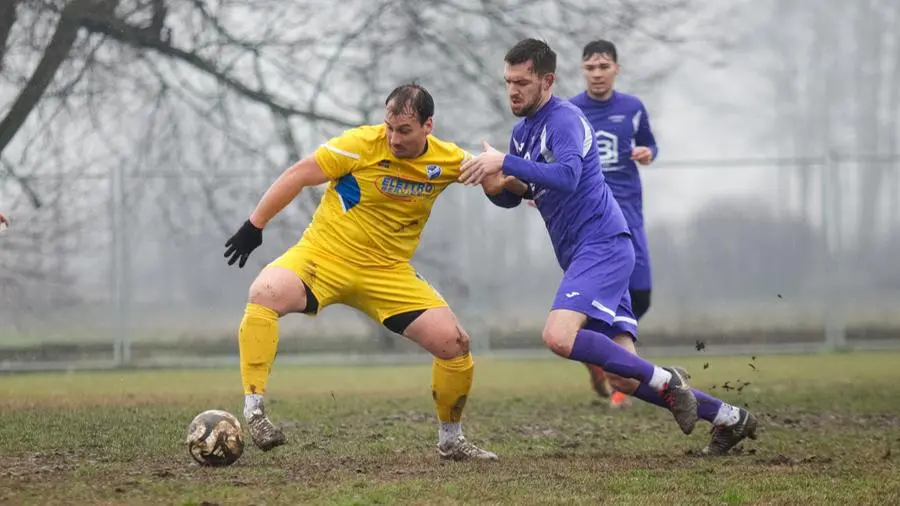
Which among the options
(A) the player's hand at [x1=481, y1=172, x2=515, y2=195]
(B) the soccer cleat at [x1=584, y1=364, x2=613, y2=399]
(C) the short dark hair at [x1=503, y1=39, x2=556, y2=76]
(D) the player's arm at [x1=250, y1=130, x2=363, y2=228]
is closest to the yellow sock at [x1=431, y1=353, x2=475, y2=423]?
(A) the player's hand at [x1=481, y1=172, x2=515, y2=195]

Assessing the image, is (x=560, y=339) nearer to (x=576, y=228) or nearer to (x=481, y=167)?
(x=576, y=228)

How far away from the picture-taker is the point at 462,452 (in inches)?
282

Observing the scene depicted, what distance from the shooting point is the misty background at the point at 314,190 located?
51.7ft

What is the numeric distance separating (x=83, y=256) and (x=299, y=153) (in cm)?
304

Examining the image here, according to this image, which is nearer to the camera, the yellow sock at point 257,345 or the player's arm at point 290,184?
the yellow sock at point 257,345

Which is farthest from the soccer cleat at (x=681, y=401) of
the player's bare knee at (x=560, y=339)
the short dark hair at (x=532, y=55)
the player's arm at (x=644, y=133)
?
the player's arm at (x=644, y=133)

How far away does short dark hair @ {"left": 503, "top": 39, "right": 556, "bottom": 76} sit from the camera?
696 centimetres

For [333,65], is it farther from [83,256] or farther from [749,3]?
[749,3]

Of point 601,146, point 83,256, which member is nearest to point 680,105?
point 83,256

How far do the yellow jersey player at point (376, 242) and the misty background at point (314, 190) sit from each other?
861 cm

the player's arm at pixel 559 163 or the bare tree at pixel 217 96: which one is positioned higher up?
the bare tree at pixel 217 96

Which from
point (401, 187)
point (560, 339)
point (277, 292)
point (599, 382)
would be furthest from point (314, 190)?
point (560, 339)

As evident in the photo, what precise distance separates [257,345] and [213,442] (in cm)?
56

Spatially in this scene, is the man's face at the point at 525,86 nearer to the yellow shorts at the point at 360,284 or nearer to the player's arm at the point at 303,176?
the player's arm at the point at 303,176
